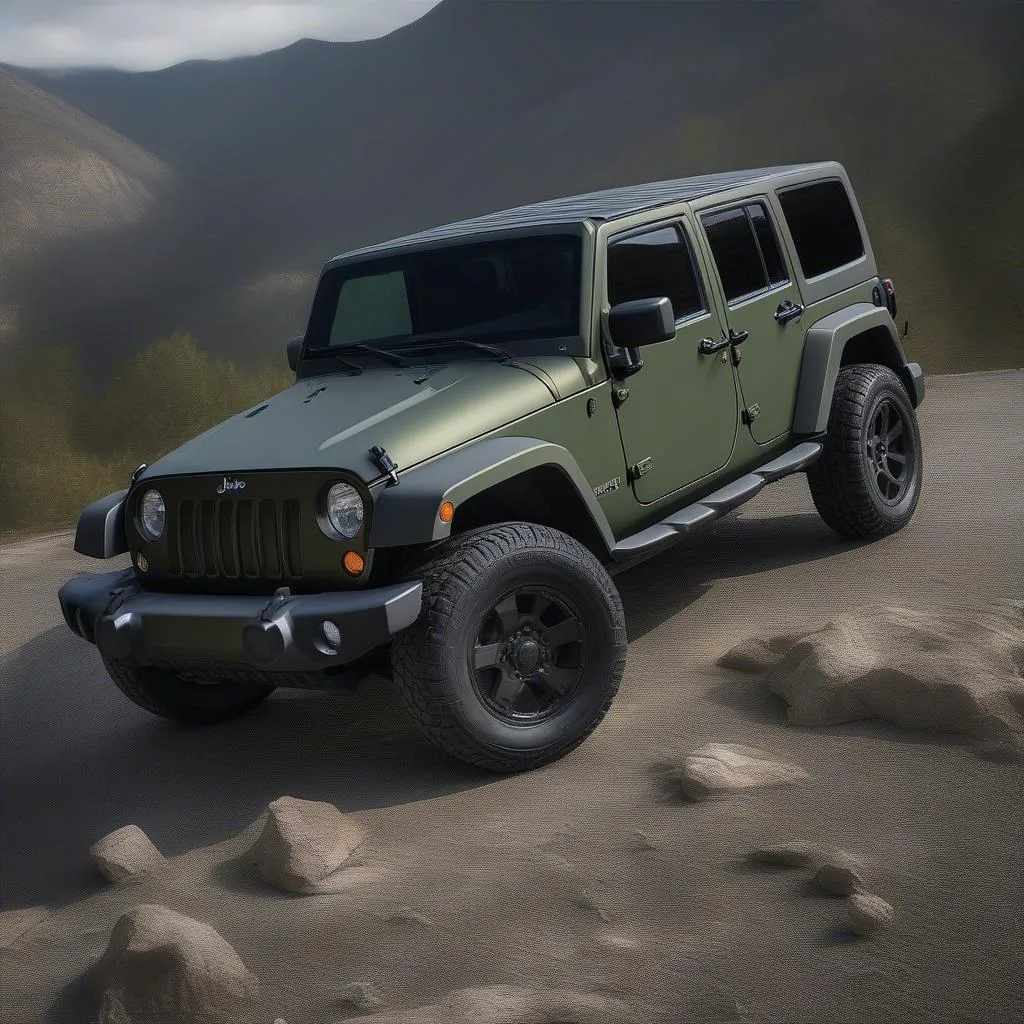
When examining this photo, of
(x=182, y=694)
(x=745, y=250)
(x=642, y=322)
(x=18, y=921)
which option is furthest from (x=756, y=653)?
(x=18, y=921)

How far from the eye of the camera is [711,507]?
213 inches

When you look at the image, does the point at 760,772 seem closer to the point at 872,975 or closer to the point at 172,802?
the point at 872,975

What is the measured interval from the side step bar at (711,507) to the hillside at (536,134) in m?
26.8

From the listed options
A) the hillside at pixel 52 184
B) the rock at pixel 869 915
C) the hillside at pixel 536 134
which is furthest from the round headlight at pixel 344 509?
the hillside at pixel 52 184

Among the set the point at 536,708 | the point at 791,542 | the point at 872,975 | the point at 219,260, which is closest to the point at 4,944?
the point at 536,708

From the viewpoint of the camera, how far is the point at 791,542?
275 inches

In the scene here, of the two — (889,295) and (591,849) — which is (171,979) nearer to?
(591,849)

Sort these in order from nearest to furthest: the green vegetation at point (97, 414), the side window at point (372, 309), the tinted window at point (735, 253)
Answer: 1. the side window at point (372, 309)
2. the tinted window at point (735, 253)
3. the green vegetation at point (97, 414)

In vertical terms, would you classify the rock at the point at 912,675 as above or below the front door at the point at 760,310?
below

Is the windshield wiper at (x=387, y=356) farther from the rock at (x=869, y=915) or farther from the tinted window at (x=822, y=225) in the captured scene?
the rock at (x=869, y=915)

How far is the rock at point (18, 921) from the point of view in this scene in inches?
149

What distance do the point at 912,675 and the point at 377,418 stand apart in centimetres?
198

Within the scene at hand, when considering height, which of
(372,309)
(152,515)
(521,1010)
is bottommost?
(521,1010)

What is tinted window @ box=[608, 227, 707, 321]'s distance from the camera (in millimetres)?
5273
